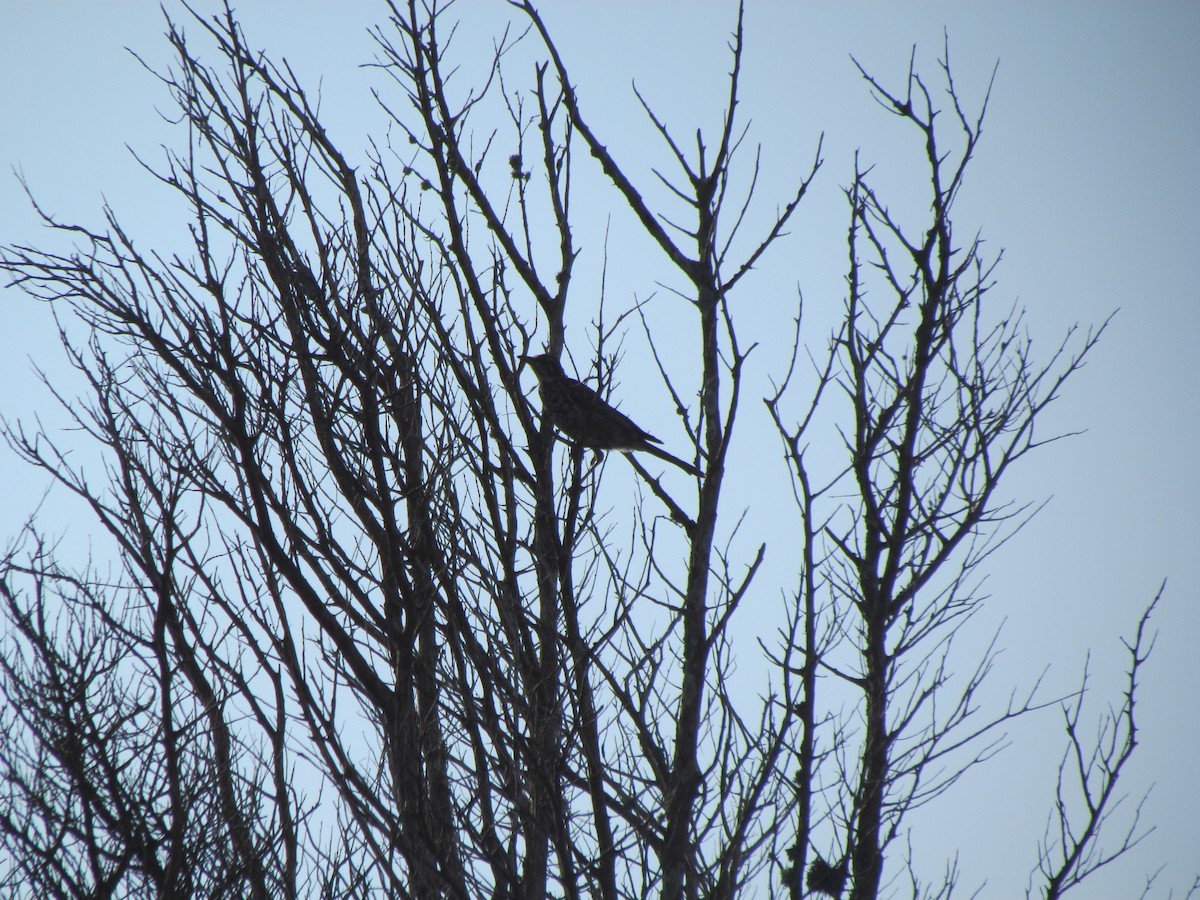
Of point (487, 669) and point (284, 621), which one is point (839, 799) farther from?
point (284, 621)

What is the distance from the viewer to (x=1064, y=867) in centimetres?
420

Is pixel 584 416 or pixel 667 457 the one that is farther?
pixel 667 457

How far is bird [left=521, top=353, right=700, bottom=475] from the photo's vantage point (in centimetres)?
362

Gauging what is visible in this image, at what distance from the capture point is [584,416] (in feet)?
12.3

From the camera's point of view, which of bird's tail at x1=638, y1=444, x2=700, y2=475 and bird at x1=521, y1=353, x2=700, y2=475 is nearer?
bird at x1=521, y1=353, x2=700, y2=475

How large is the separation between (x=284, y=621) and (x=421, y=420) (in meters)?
0.77

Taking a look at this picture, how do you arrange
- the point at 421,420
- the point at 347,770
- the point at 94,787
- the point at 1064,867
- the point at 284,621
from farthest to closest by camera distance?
the point at 94,787 → the point at 1064,867 → the point at 421,420 → the point at 284,621 → the point at 347,770

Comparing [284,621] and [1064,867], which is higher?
[284,621]

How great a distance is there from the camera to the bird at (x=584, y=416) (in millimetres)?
3621

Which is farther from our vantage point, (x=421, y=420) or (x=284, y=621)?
(x=421, y=420)

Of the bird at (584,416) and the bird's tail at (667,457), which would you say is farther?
the bird's tail at (667,457)

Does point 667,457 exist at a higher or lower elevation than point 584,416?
higher

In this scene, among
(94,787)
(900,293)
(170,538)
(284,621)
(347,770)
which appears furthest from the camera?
(900,293)

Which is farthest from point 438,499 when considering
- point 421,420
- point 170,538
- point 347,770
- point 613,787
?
point 170,538
